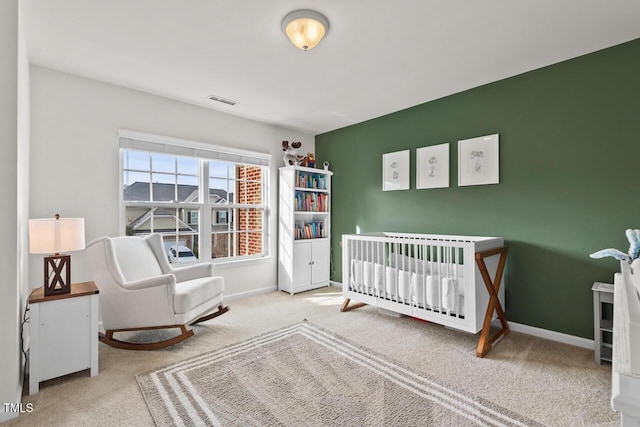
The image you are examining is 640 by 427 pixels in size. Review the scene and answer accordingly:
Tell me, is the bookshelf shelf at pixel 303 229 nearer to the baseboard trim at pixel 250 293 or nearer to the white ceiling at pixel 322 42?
the baseboard trim at pixel 250 293

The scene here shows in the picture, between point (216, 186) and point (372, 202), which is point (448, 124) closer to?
point (372, 202)

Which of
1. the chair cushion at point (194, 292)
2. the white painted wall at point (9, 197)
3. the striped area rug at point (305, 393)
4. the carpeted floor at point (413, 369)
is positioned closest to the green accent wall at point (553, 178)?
the carpeted floor at point (413, 369)

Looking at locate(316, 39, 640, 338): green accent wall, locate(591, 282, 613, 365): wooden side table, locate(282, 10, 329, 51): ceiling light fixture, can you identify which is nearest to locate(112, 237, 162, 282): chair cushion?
locate(282, 10, 329, 51): ceiling light fixture

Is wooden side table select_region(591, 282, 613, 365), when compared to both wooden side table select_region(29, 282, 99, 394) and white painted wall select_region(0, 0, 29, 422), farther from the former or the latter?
white painted wall select_region(0, 0, 29, 422)

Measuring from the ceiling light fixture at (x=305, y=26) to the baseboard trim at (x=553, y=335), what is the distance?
9.78 ft

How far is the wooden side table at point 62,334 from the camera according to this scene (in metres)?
1.90

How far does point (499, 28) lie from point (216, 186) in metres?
3.17

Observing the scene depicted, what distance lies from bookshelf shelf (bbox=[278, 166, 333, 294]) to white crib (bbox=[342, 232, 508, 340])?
1.00 m

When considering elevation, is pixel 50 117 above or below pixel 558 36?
below

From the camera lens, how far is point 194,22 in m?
2.06

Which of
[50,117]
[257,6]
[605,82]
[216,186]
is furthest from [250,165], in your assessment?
[605,82]

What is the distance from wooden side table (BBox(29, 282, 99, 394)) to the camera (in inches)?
74.6

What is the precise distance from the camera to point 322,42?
7.51 ft

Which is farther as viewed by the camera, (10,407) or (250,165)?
(250,165)
